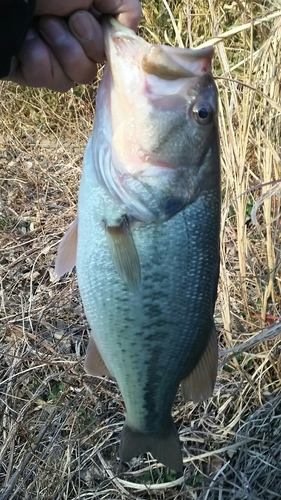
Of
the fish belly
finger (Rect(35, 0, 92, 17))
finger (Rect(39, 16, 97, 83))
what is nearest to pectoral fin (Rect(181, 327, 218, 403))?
the fish belly

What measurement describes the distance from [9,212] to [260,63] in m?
2.40

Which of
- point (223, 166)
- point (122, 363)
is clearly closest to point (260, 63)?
point (223, 166)

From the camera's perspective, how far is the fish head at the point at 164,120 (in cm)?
121

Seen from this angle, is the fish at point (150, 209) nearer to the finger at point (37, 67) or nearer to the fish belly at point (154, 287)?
the fish belly at point (154, 287)

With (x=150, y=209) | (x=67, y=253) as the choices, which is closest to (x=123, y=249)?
(x=150, y=209)

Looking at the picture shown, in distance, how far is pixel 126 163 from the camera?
1.28m

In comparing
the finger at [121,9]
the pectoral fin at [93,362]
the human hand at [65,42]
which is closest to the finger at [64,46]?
the human hand at [65,42]

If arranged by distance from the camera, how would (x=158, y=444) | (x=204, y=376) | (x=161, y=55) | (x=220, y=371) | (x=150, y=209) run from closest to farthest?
1. (x=161, y=55)
2. (x=150, y=209)
3. (x=204, y=376)
4. (x=158, y=444)
5. (x=220, y=371)

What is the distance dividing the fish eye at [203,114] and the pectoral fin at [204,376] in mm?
583

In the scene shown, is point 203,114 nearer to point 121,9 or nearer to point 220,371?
point 121,9

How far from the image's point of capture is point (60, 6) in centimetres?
134

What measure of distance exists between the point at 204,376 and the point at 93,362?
13.1 inches

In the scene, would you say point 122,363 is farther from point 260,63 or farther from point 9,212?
point 9,212

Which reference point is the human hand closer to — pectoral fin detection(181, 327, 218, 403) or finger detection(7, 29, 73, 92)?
finger detection(7, 29, 73, 92)
